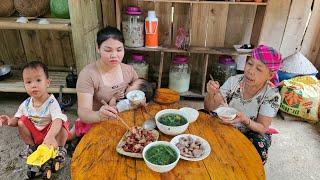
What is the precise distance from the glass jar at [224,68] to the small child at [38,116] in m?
1.61

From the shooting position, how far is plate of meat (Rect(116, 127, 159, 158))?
1072 mm

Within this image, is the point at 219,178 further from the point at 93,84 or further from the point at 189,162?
the point at 93,84

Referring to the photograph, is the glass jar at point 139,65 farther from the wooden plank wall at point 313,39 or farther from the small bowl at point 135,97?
the wooden plank wall at point 313,39

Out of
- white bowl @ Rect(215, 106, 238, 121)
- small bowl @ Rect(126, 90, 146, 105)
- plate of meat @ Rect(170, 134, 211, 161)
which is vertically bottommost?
plate of meat @ Rect(170, 134, 211, 161)

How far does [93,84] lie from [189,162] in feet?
2.60

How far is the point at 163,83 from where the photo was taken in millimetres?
2854

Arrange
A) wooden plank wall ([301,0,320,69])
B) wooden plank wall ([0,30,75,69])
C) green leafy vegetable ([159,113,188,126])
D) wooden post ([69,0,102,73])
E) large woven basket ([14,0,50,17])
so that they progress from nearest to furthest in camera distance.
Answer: green leafy vegetable ([159,113,188,126]) → wooden post ([69,0,102,73]) → large woven basket ([14,0,50,17]) → wooden plank wall ([301,0,320,69]) → wooden plank wall ([0,30,75,69])

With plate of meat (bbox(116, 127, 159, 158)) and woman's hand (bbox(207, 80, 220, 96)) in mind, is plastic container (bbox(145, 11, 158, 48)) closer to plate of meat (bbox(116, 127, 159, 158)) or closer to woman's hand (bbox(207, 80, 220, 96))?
woman's hand (bbox(207, 80, 220, 96))

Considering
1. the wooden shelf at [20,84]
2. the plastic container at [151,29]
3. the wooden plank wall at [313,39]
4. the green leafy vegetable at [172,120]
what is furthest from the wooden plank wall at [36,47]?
the wooden plank wall at [313,39]

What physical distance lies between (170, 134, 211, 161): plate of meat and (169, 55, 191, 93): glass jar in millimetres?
1430

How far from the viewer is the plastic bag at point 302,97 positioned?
91.6 inches

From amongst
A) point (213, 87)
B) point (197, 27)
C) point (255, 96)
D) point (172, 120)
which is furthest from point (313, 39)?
point (172, 120)

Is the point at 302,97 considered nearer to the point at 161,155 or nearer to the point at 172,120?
the point at 172,120

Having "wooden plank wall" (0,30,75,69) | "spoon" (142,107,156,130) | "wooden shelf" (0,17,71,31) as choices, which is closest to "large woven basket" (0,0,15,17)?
"wooden shelf" (0,17,71,31)
